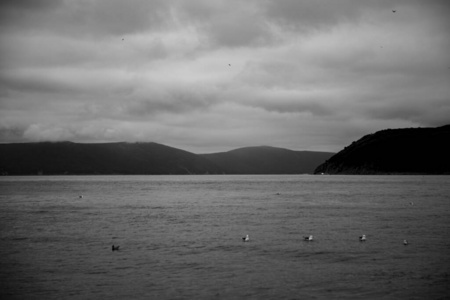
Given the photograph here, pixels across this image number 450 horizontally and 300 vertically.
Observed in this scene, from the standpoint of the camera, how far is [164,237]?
42.0 meters

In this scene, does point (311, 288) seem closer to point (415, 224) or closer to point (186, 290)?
point (186, 290)

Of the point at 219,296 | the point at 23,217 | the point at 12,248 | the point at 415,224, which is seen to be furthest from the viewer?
the point at 23,217

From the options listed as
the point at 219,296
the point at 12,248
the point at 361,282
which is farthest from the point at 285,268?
the point at 12,248

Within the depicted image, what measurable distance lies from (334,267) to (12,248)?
25.2 metres

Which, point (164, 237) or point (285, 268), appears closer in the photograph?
point (285, 268)

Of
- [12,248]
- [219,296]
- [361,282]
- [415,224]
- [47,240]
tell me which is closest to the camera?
[219,296]

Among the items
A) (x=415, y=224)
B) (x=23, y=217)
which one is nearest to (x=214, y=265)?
(x=415, y=224)

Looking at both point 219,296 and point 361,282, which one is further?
point 361,282

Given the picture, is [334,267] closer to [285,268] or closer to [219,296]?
[285,268]

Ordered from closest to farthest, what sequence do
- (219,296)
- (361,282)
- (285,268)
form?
1. (219,296)
2. (361,282)
3. (285,268)

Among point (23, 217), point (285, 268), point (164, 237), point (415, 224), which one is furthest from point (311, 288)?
point (23, 217)

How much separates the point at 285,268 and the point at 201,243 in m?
11.3

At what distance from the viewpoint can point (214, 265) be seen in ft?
97.9

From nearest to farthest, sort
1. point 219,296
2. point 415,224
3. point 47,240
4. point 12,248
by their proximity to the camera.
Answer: point 219,296
point 12,248
point 47,240
point 415,224
